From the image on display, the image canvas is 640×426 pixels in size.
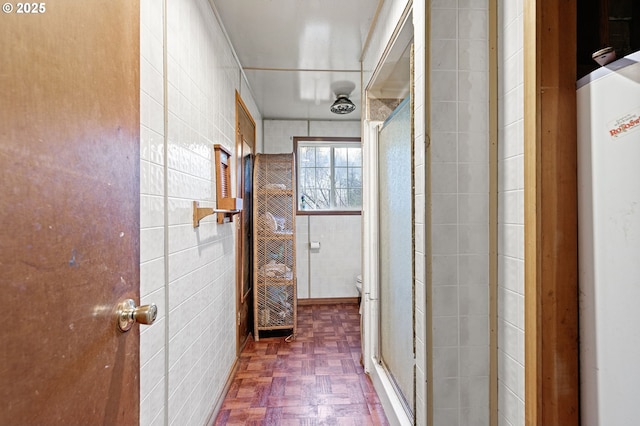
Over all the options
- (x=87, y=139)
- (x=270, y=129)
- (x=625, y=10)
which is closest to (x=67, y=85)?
(x=87, y=139)

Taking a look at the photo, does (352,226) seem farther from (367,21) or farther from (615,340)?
(615,340)

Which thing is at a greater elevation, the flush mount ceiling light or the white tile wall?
the flush mount ceiling light

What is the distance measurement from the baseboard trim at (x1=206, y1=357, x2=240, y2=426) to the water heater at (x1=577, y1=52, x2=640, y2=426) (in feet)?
5.71

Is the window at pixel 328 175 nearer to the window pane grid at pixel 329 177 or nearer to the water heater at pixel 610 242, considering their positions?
the window pane grid at pixel 329 177

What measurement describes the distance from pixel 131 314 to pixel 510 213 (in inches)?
44.6

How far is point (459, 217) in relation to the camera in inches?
42.4

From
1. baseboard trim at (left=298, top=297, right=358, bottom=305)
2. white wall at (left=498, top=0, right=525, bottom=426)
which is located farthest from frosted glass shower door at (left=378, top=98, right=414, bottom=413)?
baseboard trim at (left=298, top=297, right=358, bottom=305)

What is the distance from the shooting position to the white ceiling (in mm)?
1864

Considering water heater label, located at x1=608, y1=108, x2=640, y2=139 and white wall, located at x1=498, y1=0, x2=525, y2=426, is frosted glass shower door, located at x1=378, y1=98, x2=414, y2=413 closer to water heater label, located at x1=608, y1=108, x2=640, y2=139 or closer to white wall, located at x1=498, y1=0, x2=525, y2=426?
white wall, located at x1=498, y1=0, x2=525, y2=426

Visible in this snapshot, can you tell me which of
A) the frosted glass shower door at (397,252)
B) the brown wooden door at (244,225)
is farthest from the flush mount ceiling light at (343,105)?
the frosted glass shower door at (397,252)

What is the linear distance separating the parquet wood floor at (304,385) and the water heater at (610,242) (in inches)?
52.5

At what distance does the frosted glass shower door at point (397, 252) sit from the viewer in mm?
1600

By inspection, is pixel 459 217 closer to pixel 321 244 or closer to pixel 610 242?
pixel 610 242

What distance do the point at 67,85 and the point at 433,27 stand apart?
111 cm
